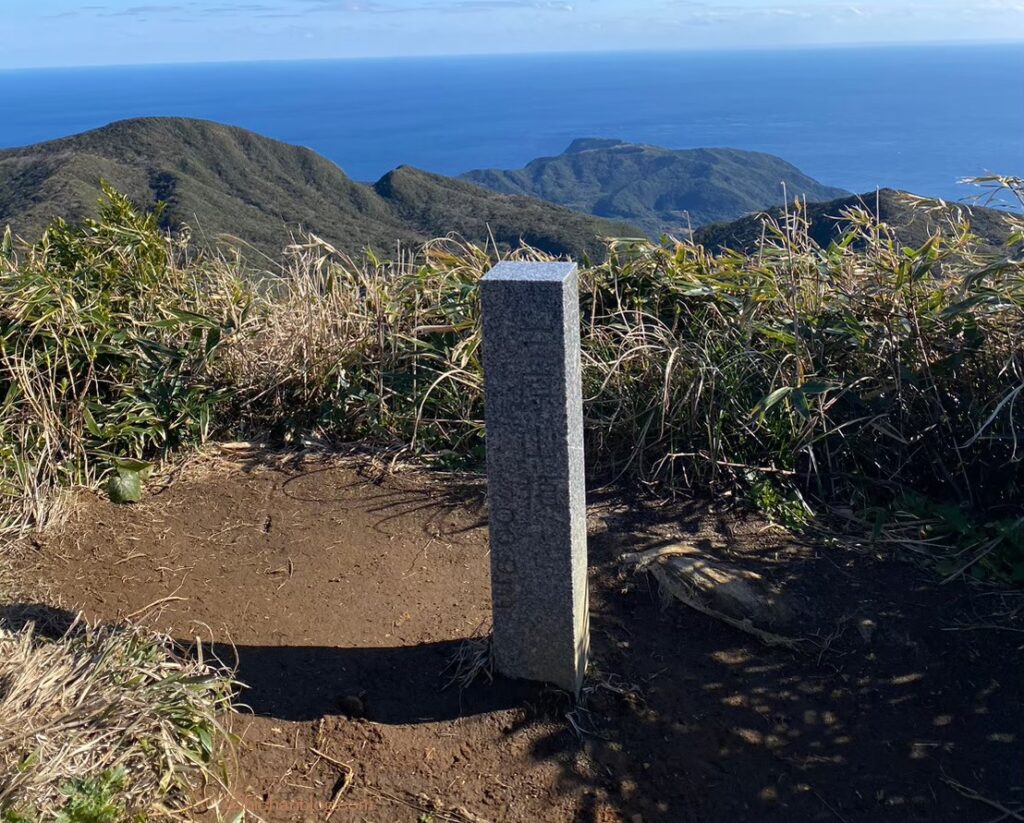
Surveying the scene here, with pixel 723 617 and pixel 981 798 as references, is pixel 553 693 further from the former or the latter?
pixel 981 798

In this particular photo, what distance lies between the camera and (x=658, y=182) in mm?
37250

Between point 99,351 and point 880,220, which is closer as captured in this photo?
point 99,351

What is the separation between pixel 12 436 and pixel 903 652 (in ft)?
11.6

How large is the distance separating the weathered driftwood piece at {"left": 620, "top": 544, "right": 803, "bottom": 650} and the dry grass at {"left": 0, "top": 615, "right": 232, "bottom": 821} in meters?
1.49

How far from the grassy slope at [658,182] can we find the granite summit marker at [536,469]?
22.8m

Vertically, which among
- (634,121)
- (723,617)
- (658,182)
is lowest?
(634,121)

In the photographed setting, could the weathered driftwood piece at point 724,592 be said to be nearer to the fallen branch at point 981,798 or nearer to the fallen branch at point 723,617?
the fallen branch at point 723,617

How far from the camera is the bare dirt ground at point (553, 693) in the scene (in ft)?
8.04

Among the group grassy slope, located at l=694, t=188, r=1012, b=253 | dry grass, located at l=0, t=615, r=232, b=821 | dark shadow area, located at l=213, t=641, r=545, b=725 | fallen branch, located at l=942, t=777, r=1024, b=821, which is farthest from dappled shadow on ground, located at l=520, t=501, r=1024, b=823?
grassy slope, located at l=694, t=188, r=1012, b=253

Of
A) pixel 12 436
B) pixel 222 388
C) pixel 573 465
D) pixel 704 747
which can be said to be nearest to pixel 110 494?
pixel 12 436

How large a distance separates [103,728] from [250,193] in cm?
2240

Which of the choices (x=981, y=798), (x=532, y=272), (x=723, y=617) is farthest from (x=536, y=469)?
(x=981, y=798)

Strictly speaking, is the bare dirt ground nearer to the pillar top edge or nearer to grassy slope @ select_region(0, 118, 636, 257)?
the pillar top edge

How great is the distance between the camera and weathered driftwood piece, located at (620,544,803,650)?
3.05 meters
